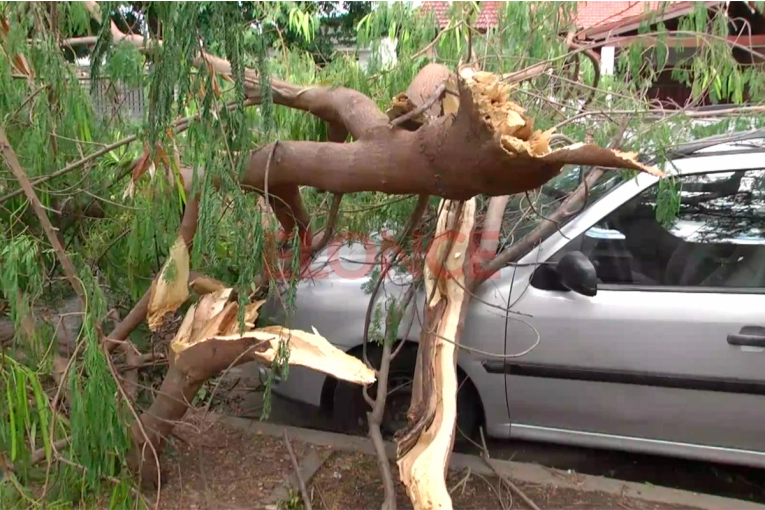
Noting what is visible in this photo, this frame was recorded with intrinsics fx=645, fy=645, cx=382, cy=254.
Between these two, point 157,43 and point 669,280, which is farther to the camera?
point 669,280

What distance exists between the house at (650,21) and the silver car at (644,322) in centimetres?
65

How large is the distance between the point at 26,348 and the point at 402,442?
1.73 meters

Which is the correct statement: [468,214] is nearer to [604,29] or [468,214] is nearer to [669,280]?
[669,280]

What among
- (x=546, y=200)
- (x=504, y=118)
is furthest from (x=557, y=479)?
(x=504, y=118)

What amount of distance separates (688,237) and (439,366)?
1.50m

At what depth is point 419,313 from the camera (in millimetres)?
3623

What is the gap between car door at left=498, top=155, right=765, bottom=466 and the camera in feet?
10.6

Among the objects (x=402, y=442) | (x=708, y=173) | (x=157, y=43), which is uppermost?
(x=157, y=43)

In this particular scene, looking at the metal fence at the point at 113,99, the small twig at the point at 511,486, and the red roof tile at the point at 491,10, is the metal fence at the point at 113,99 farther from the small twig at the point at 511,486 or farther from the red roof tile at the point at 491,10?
the small twig at the point at 511,486

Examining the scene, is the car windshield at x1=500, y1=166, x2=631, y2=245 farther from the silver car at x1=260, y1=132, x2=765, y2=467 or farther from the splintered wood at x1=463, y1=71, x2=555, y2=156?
the splintered wood at x1=463, y1=71, x2=555, y2=156

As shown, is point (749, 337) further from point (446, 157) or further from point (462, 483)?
point (446, 157)

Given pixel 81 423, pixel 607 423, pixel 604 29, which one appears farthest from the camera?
pixel 604 29

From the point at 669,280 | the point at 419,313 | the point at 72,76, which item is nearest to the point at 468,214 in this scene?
the point at 419,313

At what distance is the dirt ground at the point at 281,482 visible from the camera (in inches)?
126
